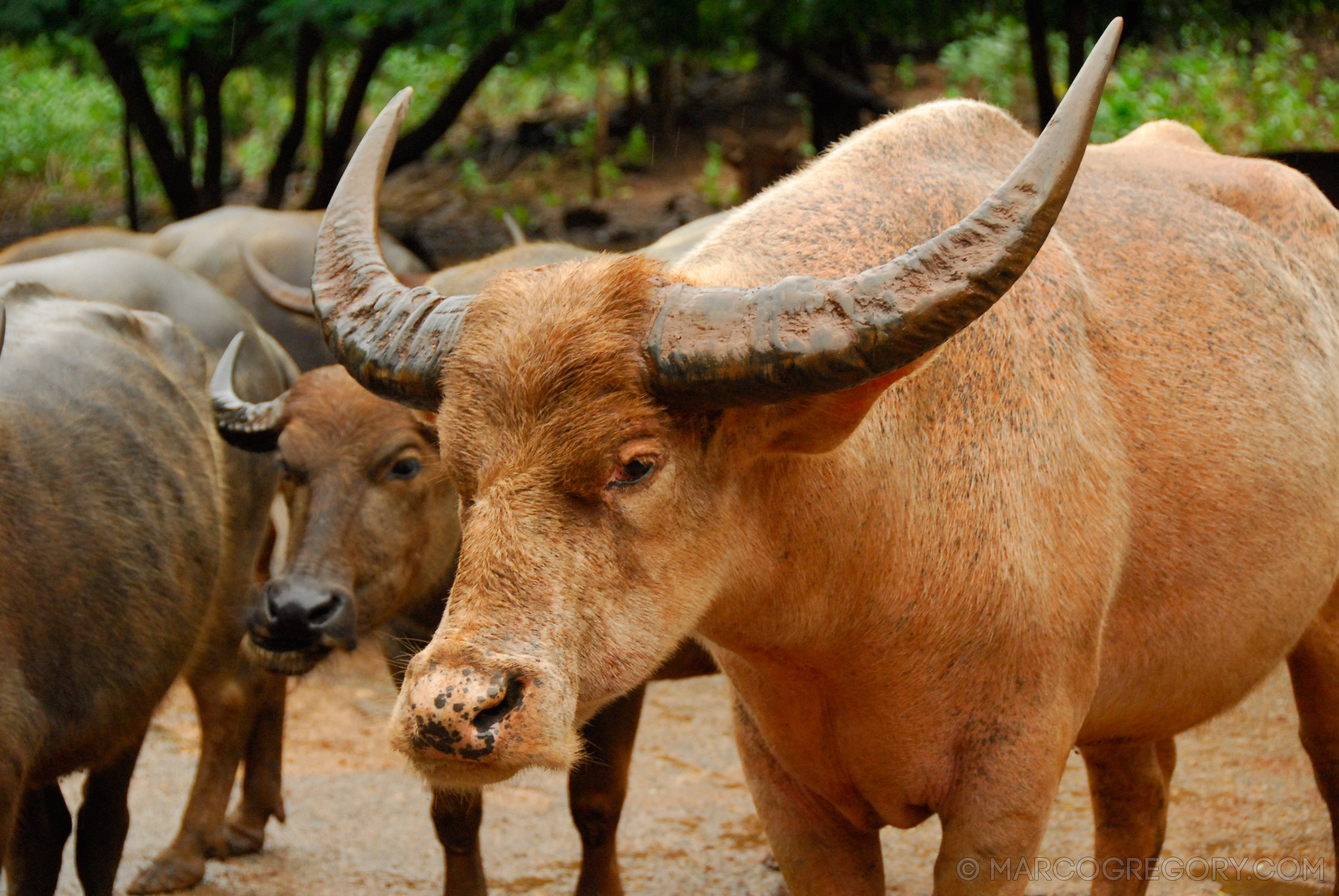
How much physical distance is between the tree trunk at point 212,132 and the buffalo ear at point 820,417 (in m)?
12.8

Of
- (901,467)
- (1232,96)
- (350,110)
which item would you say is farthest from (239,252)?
(1232,96)

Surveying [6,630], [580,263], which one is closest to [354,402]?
[6,630]

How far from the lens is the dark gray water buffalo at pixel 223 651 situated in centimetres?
609

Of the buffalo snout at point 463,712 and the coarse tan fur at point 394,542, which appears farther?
the coarse tan fur at point 394,542

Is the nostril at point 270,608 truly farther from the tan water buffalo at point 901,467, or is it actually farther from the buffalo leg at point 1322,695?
the buffalo leg at point 1322,695

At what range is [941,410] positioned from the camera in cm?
320

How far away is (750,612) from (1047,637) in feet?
2.35

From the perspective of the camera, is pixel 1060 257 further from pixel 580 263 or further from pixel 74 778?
pixel 74 778

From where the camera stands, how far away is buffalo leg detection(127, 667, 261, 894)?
239 inches

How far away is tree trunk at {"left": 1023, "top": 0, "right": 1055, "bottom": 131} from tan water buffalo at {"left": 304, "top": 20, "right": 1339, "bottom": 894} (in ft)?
22.2

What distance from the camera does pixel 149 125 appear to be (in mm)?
14523

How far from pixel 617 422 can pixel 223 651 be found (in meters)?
4.27

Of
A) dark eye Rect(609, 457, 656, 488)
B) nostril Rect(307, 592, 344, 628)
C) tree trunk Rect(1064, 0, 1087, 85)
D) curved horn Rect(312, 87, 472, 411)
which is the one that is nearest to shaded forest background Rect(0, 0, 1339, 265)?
tree trunk Rect(1064, 0, 1087, 85)

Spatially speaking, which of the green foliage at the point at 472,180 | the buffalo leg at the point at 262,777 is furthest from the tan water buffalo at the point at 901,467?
the green foliage at the point at 472,180
